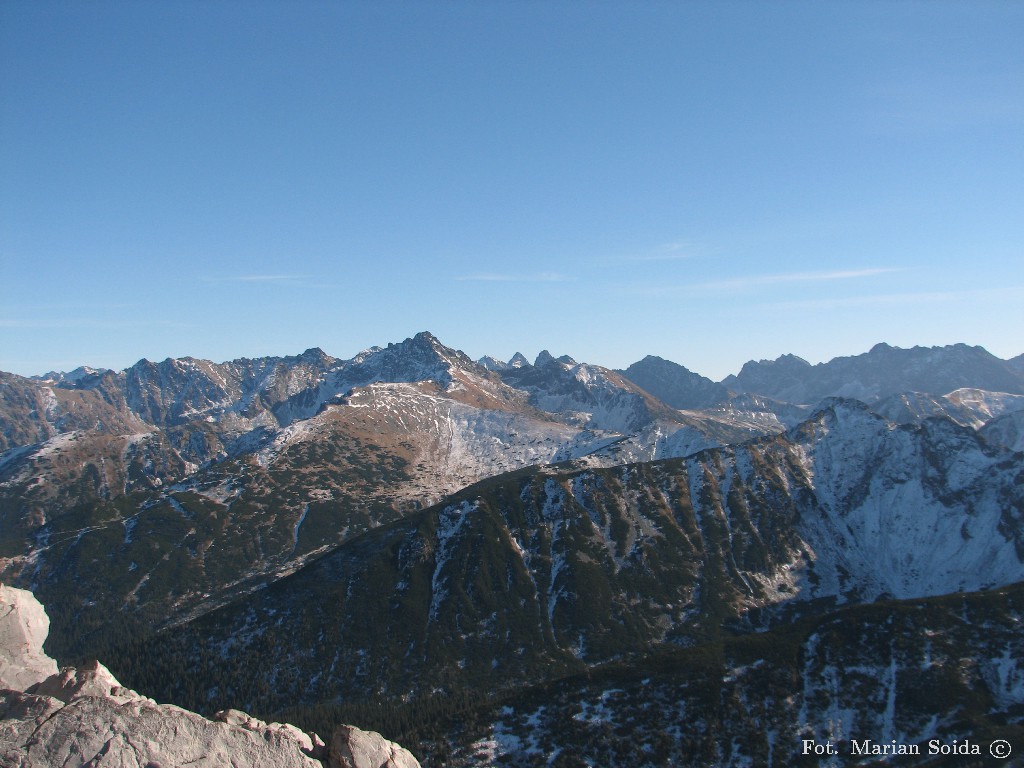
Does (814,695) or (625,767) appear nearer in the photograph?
(625,767)

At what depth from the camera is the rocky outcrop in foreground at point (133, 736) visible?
3928 centimetres

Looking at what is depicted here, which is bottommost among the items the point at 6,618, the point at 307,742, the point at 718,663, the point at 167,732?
the point at 718,663

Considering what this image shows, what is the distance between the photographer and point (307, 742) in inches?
1965

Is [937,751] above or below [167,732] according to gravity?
below

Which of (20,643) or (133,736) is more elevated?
(20,643)

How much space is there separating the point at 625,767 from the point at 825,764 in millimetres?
47456

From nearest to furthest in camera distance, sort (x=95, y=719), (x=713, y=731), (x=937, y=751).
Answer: (x=95, y=719) → (x=937, y=751) → (x=713, y=731)

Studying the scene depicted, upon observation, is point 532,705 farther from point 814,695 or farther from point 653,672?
point 814,695

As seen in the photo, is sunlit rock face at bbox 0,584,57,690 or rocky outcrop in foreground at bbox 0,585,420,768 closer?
rocky outcrop in foreground at bbox 0,585,420,768

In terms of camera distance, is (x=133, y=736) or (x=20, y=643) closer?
(x=133, y=736)

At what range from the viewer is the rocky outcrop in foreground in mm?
39281

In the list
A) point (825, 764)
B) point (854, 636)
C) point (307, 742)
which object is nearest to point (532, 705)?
point (825, 764)

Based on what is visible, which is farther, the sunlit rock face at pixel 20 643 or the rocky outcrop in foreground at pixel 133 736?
the sunlit rock face at pixel 20 643

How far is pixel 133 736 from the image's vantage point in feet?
135
